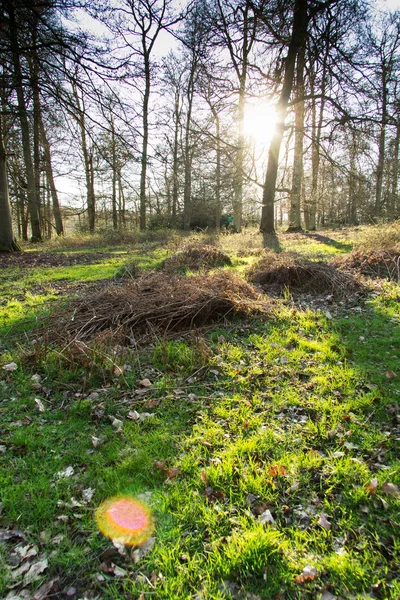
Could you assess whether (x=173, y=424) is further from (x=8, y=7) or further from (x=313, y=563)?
(x=8, y=7)

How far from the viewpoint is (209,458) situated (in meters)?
2.44

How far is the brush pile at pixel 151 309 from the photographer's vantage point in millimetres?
4458

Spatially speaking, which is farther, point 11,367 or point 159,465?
point 11,367

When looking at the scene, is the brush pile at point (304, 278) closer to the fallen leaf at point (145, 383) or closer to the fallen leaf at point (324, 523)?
the fallen leaf at point (145, 383)

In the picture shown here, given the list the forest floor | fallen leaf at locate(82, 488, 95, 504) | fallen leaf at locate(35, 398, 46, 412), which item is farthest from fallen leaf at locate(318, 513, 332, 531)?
fallen leaf at locate(35, 398, 46, 412)

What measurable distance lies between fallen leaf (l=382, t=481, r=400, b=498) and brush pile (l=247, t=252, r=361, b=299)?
419 centimetres

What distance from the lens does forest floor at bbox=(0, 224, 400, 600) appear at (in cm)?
165

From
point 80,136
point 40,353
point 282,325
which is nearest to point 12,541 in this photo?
point 40,353

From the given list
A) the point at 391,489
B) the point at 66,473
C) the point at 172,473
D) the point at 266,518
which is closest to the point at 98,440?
the point at 66,473

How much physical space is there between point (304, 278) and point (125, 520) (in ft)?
18.4

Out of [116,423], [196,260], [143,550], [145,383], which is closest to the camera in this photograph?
[143,550]

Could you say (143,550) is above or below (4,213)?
below

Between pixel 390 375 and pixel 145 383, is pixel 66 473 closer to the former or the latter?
pixel 145 383

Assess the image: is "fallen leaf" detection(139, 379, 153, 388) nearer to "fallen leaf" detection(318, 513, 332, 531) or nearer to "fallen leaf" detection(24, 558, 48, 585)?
"fallen leaf" detection(24, 558, 48, 585)
